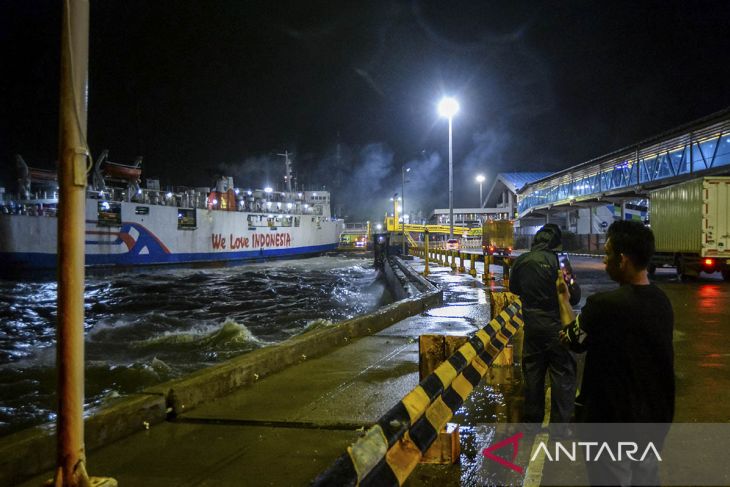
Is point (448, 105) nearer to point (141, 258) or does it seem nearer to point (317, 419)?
point (317, 419)

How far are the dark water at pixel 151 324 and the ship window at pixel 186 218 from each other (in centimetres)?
1123

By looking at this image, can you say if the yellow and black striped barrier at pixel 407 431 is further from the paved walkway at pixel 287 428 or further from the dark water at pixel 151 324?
the dark water at pixel 151 324

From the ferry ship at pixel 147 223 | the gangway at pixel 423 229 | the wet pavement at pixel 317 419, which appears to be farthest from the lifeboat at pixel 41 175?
the wet pavement at pixel 317 419

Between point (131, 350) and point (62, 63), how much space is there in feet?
29.4

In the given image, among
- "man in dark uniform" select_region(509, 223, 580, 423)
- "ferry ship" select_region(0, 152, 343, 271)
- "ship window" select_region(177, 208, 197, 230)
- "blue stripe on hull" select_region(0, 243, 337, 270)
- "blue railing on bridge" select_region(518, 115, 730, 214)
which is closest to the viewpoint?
"man in dark uniform" select_region(509, 223, 580, 423)

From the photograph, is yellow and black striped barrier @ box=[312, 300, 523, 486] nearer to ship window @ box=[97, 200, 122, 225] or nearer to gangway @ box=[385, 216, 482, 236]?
ship window @ box=[97, 200, 122, 225]

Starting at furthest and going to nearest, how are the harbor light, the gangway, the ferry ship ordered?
the gangway < the ferry ship < the harbor light

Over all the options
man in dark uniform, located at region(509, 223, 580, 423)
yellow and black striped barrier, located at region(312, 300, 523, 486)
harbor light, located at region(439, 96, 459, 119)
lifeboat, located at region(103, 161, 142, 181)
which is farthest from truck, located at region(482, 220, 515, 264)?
lifeboat, located at region(103, 161, 142, 181)

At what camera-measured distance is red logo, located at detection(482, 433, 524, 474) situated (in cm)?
333

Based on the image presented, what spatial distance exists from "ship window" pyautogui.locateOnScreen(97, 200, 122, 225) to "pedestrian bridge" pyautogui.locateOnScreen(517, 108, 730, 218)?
34.0 m

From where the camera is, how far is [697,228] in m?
15.7

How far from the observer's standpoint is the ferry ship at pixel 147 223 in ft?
98.1

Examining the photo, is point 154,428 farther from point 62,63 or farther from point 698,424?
point 698,424

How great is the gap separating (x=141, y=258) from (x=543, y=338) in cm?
3527
